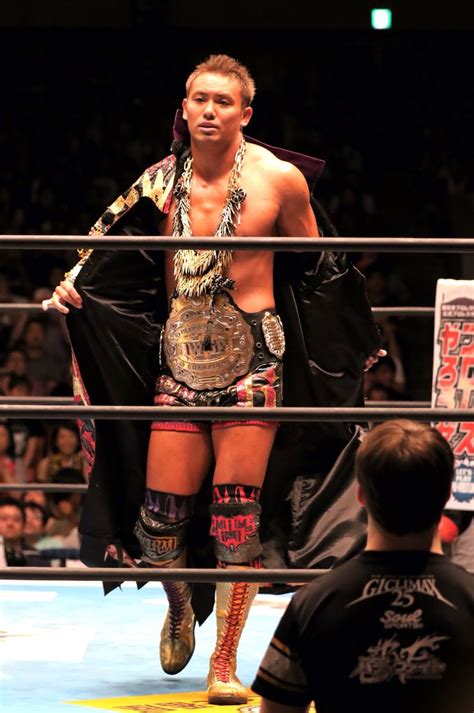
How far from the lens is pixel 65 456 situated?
21.2ft

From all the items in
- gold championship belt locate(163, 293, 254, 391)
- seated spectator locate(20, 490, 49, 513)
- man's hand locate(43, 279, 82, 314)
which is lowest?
seated spectator locate(20, 490, 49, 513)

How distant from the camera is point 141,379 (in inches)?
130

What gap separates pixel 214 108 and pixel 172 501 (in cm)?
94

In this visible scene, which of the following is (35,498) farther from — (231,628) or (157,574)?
(157,574)

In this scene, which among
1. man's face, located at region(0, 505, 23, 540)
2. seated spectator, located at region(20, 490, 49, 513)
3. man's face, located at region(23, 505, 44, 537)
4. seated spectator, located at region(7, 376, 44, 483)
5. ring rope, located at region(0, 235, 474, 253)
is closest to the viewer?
ring rope, located at region(0, 235, 474, 253)

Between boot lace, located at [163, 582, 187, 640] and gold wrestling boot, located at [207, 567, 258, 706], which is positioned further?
boot lace, located at [163, 582, 187, 640]

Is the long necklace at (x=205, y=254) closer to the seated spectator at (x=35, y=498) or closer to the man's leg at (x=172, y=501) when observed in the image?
the man's leg at (x=172, y=501)

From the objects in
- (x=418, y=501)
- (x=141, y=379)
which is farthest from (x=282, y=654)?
(x=141, y=379)

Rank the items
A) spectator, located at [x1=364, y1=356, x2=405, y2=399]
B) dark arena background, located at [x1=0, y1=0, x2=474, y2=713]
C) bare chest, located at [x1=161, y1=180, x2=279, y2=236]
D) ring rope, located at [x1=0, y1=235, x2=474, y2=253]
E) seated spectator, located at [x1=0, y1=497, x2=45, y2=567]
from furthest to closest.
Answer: dark arena background, located at [x1=0, y1=0, x2=474, y2=713]
spectator, located at [x1=364, y1=356, x2=405, y2=399]
seated spectator, located at [x1=0, y1=497, x2=45, y2=567]
bare chest, located at [x1=161, y1=180, x2=279, y2=236]
ring rope, located at [x1=0, y1=235, x2=474, y2=253]

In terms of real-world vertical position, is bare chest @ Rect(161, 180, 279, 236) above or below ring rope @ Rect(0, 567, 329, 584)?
above

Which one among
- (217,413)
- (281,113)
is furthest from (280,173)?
(281,113)

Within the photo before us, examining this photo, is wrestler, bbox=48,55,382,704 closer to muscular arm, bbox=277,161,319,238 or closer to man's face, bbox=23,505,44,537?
muscular arm, bbox=277,161,319,238

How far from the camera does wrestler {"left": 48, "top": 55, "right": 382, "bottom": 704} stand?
3139mm

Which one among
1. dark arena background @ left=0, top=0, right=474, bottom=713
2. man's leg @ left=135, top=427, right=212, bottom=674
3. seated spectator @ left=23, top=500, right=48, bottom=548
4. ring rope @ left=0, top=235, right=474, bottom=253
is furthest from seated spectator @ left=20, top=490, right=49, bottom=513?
ring rope @ left=0, top=235, right=474, bottom=253
